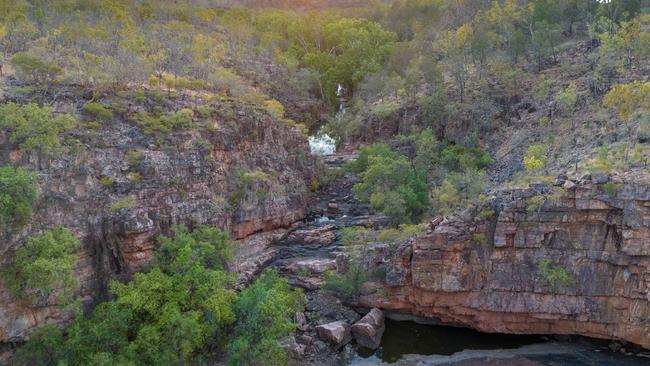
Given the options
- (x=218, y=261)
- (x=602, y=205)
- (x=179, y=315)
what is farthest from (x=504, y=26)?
(x=179, y=315)

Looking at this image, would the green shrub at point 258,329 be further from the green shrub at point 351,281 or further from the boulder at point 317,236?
the boulder at point 317,236

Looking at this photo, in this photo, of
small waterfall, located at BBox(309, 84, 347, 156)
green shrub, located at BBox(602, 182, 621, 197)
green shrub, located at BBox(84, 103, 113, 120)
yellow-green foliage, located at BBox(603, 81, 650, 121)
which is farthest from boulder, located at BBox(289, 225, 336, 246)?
yellow-green foliage, located at BBox(603, 81, 650, 121)

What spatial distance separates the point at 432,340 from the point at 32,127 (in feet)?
78.7

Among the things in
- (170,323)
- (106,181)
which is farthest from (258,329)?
(106,181)

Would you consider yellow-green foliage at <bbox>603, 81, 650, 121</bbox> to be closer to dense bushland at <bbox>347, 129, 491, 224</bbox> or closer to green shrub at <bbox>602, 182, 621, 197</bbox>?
green shrub at <bbox>602, 182, 621, 197</bbox>

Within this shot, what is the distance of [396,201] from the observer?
3384 centimetres

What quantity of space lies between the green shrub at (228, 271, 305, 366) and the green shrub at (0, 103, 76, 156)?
510 inches

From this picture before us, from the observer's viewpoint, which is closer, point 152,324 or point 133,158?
point 152,324

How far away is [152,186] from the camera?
97.0 feet

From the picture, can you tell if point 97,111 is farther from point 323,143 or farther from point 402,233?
point 323,143

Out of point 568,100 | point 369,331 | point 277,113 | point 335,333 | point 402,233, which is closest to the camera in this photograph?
point 335,333

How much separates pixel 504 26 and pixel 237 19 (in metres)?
47.3

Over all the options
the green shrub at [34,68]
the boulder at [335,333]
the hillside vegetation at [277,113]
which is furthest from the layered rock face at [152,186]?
the boulder at [335,333]

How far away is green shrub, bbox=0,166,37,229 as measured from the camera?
2123 cm
